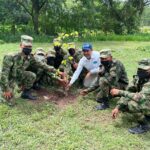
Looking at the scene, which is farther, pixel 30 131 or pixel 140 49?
pixel 140 49

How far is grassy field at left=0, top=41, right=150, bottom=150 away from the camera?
5.75 meters

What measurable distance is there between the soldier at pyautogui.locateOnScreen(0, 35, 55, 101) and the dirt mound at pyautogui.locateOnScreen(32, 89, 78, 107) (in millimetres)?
240

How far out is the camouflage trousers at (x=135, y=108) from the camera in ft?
20.0

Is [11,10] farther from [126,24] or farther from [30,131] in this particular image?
[30,131]

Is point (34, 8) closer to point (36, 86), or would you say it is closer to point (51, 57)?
point (51, 57)

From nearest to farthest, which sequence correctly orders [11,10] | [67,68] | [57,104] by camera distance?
[57,104] → [67,68] → [11,10]

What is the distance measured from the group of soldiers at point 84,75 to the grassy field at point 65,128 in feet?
0.71

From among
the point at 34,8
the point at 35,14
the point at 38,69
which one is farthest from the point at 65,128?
the point at 35,14

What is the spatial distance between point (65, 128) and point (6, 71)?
5.56 feet

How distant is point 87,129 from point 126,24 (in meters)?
23.6

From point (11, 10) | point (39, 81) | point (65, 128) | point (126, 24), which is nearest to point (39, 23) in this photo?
point (11, 10)

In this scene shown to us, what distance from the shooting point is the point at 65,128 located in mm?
6359

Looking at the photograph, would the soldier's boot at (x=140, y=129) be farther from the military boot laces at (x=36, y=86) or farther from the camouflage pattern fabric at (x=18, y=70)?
the military boot laces at (x=36, y=86)

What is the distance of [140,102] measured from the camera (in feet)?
20.1
